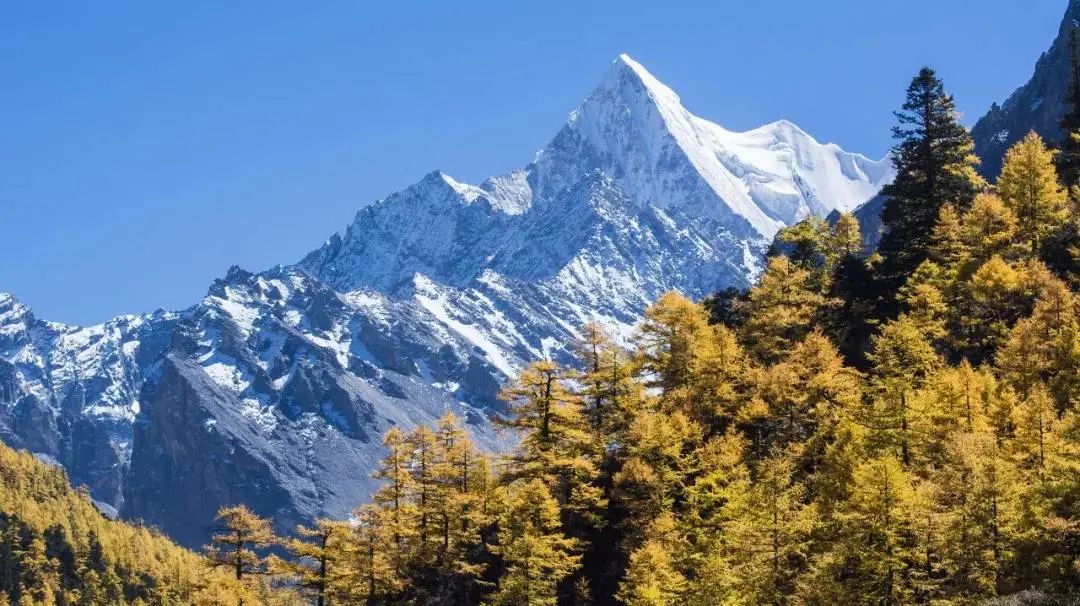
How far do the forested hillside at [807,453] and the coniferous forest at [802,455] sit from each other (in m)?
0.19

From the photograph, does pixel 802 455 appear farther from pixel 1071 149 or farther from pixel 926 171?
pixel 1071 149

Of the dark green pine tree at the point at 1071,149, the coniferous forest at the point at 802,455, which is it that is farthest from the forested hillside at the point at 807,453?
the dark green pine tree at the point at 1071,149

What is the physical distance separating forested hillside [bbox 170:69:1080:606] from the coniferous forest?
0.62 ft

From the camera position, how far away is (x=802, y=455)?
7494 cm

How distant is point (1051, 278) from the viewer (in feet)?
269

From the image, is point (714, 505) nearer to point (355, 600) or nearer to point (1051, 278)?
point (355, 600)

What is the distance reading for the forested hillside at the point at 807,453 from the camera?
55.8 meters

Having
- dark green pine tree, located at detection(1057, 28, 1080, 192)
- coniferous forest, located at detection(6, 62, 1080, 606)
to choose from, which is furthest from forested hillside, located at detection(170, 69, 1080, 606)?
dark green pine tree, located at detection(1057, 28, 1080, 192)

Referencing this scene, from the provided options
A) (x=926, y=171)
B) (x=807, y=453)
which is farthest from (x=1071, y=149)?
(x=807, y=453)

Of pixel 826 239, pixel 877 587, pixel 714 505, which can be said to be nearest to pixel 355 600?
pixel 714 505

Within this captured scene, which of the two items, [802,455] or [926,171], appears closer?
[802,455]

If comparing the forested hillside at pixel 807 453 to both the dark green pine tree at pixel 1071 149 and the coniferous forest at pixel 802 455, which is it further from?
the dark green pine tree at pixel 1071 149

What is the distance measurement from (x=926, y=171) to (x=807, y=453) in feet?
130

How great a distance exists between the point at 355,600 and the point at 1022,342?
47.8m
